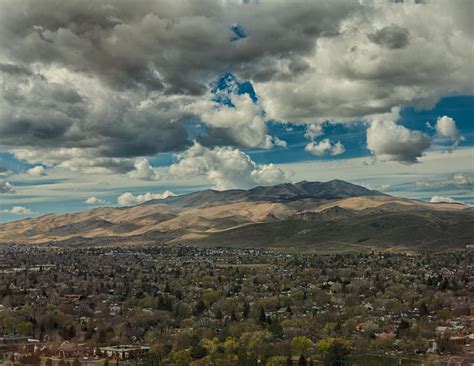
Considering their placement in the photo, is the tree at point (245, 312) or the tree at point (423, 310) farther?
the tree at point (423, 310)

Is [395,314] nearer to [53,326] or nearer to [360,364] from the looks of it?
[360,364]

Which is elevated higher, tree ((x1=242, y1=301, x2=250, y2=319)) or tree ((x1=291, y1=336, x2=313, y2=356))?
tree ((x1=242, y1=301, x2=250, y2=319))

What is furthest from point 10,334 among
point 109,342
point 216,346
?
point 216,346

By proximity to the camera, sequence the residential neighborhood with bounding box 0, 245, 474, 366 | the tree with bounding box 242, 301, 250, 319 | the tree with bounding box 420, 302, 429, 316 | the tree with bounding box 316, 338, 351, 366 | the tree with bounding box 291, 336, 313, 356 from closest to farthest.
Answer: the tree with bounding box 316, 338, 351, 366
the residential neighborhood with bounding box 0, 245, 474, 366
the tree with bounding box 291, 336, 313, 356
the tree with bounding box 242, 301, 250, 319
the tree with bounding box 420, 302, 429, 316

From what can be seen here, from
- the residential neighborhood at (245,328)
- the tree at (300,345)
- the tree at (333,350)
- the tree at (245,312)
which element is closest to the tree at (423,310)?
the residential neighborhood at (245,328)

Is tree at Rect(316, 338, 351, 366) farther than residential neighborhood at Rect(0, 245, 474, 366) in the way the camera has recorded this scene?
No

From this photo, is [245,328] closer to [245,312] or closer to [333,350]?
[245,312]

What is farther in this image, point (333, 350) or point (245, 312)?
point (245, 312)

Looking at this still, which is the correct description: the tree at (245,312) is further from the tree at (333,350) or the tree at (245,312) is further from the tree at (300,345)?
the tree at (333,350)

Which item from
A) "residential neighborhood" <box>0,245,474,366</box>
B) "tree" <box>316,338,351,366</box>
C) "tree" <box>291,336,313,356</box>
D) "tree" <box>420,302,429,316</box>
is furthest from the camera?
"tree" <box>420,302,429,316</box>

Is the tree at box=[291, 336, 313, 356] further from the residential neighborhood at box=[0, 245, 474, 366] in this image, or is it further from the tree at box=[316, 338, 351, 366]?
the tree at box=[316, 338, 351, 366]

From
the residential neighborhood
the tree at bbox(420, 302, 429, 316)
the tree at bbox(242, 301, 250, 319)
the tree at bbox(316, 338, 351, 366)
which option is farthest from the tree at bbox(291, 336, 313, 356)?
the tree at bbox(420, 302, 429, 316)

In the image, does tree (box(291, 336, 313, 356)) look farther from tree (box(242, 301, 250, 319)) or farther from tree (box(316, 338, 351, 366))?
tree (box(242, 301, 250, 319))

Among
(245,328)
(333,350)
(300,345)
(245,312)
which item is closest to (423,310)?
(245,312)
